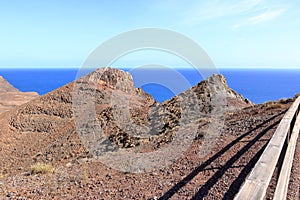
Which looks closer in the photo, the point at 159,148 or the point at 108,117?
the point at 159,148

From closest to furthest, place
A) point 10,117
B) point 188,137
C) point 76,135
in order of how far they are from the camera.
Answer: point 188,137 → point 76,135 → point 10,117

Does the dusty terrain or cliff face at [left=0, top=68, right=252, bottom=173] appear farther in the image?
cliff face at [left=0, top=68, right=252, bottom=173]

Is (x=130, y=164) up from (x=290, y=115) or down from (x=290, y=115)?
down

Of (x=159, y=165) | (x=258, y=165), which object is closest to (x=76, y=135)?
(x=159, y=165)

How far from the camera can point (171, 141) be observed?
11422 millimetres

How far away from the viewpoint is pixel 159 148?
10859mm

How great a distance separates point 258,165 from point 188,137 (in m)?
8.62

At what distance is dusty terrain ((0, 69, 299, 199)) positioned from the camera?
6.54 meters

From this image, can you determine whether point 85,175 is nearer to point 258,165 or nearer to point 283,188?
point 283,188

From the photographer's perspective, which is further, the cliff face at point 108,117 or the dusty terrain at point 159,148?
the cliff face at point 108,117

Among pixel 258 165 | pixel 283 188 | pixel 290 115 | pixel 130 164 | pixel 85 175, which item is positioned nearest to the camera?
pixel 258 165

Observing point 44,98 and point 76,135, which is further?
point 44,98

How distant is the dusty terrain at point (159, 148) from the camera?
21.5ft

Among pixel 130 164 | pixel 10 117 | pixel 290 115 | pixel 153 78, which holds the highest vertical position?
pixel 153 78
